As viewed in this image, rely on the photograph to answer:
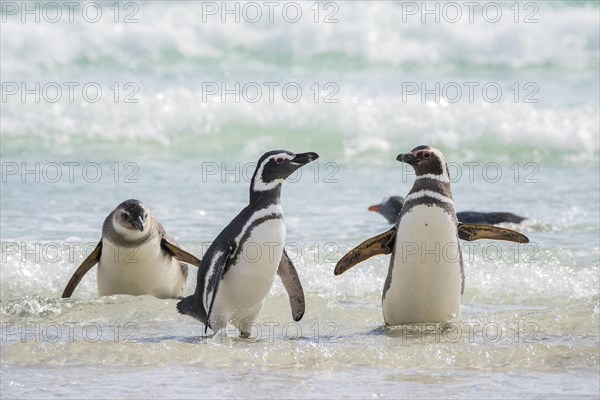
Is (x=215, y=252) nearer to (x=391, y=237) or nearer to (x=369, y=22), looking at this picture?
(x=391, y=237)

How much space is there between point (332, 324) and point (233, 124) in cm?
892

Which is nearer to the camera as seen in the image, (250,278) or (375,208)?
(250,278)

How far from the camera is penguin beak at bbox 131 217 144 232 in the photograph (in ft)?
20.3

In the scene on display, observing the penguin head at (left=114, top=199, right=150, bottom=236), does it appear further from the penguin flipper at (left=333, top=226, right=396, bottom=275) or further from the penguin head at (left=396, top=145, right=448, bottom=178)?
the penguin head at (left=396, top=145, right=448, bottom=178)

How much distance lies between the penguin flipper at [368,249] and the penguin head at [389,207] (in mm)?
3166

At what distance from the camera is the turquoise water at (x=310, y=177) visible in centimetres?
489

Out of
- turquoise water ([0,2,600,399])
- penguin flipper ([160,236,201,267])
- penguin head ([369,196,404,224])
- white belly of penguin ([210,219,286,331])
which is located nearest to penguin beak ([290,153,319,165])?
white belly of penguin ([210,219,286,331])

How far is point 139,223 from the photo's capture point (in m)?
6.19

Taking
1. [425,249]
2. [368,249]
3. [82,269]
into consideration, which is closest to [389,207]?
[82,269]

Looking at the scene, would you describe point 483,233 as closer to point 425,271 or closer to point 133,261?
point 425,271

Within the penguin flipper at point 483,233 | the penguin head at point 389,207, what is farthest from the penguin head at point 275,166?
the penguin head at point 389,207

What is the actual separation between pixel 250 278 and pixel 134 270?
1222 mm

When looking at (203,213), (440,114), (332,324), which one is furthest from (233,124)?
(332,324)

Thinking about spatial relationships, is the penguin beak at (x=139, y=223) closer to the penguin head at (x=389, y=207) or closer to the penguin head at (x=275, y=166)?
the penguin head at (x=275, y=166)
